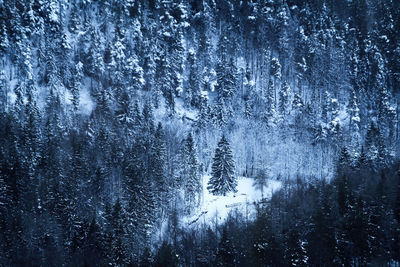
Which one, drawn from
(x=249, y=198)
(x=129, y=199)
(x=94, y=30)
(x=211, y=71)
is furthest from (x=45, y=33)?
(x=249, y=198)

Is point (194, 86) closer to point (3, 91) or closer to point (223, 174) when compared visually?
point (223, 174)

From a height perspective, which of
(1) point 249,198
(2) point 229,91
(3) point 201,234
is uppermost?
(2) point 229,91

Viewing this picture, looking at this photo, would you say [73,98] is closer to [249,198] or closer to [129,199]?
[129,199]

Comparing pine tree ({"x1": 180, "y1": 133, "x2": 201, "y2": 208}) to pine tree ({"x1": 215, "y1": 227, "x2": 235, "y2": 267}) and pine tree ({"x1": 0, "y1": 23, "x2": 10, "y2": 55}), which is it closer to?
pine tree ({"x1": 215, "y1": 227, "x2": 235, "y2": 267})

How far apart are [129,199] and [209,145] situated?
31.3 m

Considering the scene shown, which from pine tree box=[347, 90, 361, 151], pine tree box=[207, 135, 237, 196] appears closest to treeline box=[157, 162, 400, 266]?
pine tree box=[207, 135, 237, 196]

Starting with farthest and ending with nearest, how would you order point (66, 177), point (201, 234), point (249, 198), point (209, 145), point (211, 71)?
point (211, 71) → point (209, 145) → point (249, 198) → point (66, 177) → point (201, 234)

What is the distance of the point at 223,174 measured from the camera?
276 ft

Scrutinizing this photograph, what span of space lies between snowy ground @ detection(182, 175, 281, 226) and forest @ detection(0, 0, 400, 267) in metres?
0.43

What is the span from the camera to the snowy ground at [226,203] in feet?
245

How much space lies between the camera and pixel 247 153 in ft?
320

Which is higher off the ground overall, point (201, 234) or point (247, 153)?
point (247, 153)

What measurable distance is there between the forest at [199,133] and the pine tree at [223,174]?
0.34 m

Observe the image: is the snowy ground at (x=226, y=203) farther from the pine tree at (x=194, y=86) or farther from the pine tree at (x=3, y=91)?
the pine tree at (x=3, y=91)
